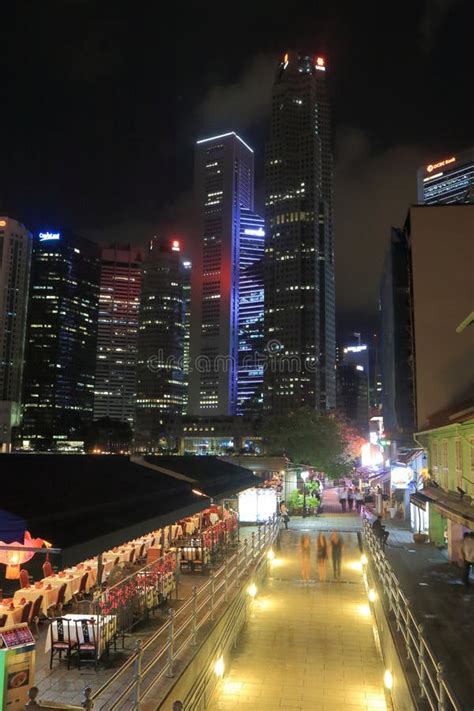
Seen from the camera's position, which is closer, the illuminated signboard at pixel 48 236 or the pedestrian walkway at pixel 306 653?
the pedestrian walkway at pixel 306 653

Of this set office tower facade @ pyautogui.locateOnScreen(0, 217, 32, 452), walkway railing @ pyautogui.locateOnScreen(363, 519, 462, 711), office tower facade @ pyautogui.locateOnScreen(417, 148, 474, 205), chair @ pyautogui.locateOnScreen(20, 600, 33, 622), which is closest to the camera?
walkway railing @ pyautogui.locateOnScreen(363, 519, 462, 711)

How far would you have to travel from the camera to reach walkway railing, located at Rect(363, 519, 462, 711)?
227 inches

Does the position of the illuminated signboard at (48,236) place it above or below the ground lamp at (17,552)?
above

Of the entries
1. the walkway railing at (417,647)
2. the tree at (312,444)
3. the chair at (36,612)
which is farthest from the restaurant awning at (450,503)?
the tree at (312,444)

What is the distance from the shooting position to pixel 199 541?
1594 centimetres

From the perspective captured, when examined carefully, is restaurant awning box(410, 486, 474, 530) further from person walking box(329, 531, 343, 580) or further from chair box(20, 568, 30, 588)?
chair box(20, 568, 30, 588)

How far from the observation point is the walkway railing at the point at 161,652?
629 cm

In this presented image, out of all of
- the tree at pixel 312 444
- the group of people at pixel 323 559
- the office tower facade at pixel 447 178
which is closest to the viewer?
the group of people at pixel 323 559

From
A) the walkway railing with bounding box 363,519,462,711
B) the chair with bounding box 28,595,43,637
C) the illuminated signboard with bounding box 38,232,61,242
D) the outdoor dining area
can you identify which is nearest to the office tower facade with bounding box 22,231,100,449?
the illuminated signboard with bounding box 38,232,61,242

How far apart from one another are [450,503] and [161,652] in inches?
444

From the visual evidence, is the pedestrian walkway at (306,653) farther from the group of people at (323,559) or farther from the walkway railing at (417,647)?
the walkway railing at (417,647)

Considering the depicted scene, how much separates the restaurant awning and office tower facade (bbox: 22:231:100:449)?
494 ft

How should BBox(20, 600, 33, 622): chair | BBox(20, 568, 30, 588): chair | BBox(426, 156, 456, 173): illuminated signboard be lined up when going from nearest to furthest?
BBox(20, 600, 33, 622): chair < BBox(20, 568, 30, 588): chair < BBox(426, 156, 456, 173): illuminated signboard

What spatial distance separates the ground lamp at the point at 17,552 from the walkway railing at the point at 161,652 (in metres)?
1.84
